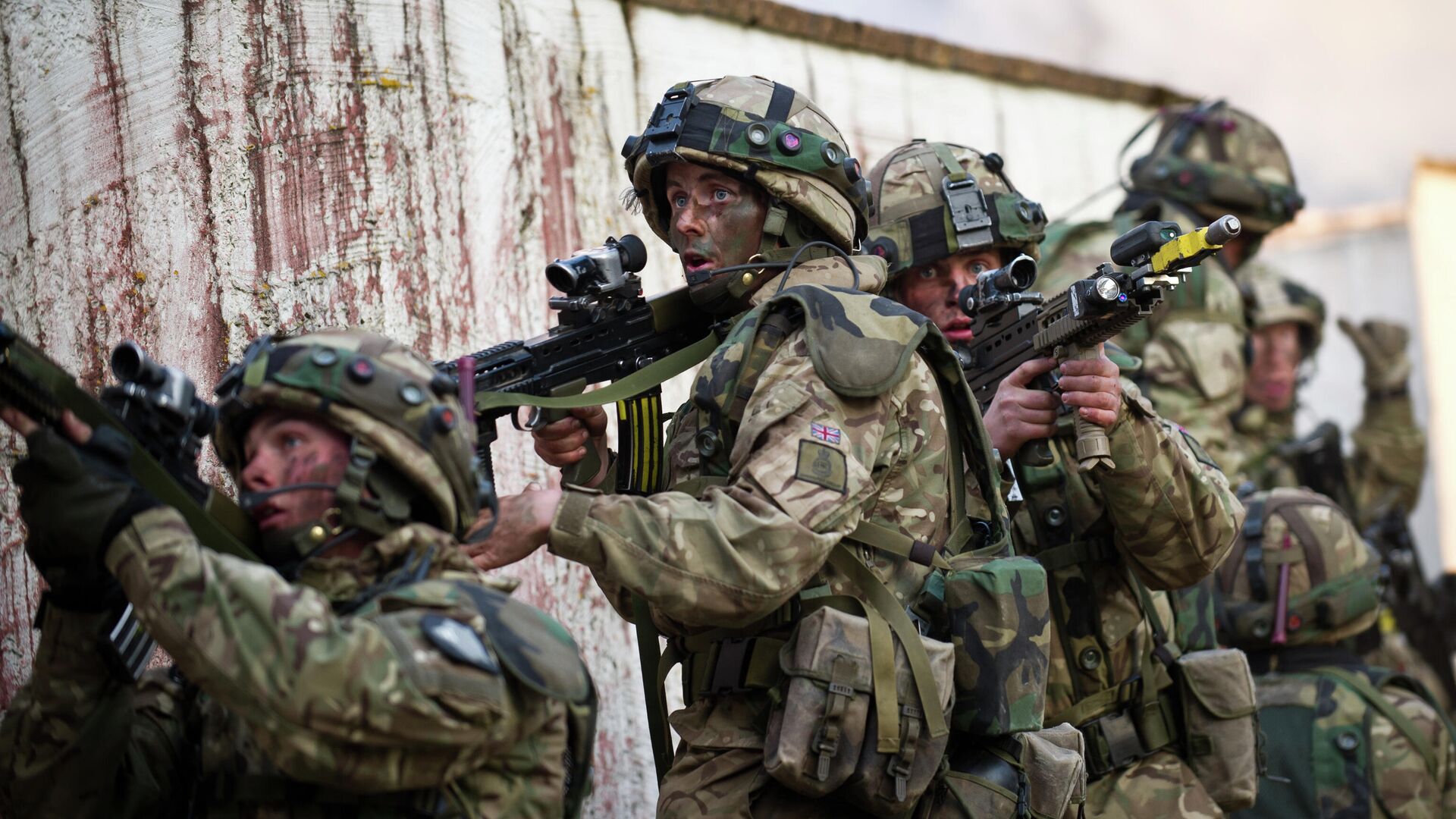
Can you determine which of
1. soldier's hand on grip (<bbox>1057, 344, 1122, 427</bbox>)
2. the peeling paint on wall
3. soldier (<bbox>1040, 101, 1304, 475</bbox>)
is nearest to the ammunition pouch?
soldier's hand on grip (<bbox>1057, 344, 1122, 427</bbox>)

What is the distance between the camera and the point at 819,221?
186 inches

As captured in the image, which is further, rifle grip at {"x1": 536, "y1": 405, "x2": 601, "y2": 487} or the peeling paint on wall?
the peeling paint on wall

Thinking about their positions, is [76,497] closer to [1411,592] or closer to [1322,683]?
[1322,683]

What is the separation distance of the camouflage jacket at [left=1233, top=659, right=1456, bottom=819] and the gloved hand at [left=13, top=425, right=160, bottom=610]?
464 centimetres

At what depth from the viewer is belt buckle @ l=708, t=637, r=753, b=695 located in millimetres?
4168

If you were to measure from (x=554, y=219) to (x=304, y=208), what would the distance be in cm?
122

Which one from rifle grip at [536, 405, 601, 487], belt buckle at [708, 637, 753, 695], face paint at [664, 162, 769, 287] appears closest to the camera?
belt buckle at [708, 637, 753, 695]

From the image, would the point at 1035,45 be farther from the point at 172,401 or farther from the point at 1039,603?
the point at 172,401

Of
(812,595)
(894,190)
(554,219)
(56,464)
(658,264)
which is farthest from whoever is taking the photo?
(658,264)

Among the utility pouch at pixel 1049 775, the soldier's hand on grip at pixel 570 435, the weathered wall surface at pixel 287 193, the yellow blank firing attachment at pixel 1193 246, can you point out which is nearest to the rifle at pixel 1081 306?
the yellow blank firing attachment at pixel 1193 246

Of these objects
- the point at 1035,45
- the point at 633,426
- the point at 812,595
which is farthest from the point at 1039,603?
the point at 1035,45

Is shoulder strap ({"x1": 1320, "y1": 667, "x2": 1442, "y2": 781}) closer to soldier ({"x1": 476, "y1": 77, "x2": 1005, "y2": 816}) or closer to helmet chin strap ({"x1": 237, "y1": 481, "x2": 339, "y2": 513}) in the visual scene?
soldier ({"x1": 476, "y1": 77, "x2": 1005, "y2": 816})

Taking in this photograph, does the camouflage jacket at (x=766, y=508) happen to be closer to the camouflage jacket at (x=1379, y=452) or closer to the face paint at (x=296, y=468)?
the face paint at (x=296, y=468)

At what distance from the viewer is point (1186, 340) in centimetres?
796
